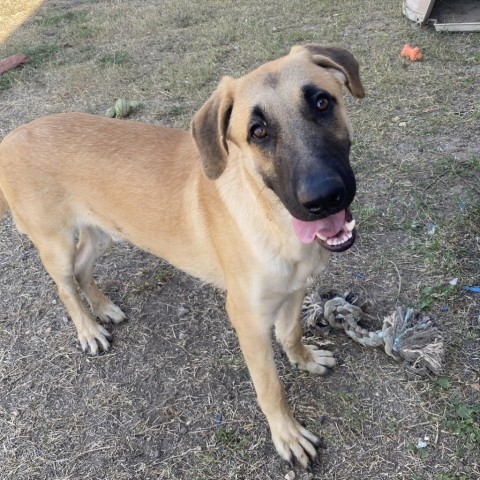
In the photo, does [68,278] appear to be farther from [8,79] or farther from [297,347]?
[8,79]

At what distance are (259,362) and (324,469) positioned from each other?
0.67 meters

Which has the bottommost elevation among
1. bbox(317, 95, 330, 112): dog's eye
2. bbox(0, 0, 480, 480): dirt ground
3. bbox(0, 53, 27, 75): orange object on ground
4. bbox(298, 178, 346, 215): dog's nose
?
bbox(0, 0, 480, 480): dirt ground

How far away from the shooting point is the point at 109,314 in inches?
148

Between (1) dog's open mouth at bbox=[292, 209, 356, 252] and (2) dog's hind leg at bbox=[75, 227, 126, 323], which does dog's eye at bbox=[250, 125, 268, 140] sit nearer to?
(1) dog's open mouth at bbox=[292, 209, 356, 252]

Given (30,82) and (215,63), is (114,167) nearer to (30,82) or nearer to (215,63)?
(215,63)

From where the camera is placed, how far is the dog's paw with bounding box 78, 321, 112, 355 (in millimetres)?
3561

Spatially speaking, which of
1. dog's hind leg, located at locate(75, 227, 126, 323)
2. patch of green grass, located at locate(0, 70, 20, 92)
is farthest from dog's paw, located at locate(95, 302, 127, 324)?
patch of green grass, located at locate(0, 70, 20, 92)

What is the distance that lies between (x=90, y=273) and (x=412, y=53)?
4.31 metres

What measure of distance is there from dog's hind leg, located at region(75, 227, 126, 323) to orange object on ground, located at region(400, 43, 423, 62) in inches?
160

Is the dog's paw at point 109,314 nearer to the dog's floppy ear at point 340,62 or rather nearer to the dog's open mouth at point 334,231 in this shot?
the dog's open mouth at point 334,231

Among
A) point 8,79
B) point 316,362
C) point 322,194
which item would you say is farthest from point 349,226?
point 8,79

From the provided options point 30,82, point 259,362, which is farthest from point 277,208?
point 30,82

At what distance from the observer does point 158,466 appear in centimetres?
290

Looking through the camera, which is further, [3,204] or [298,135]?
[3,204]
